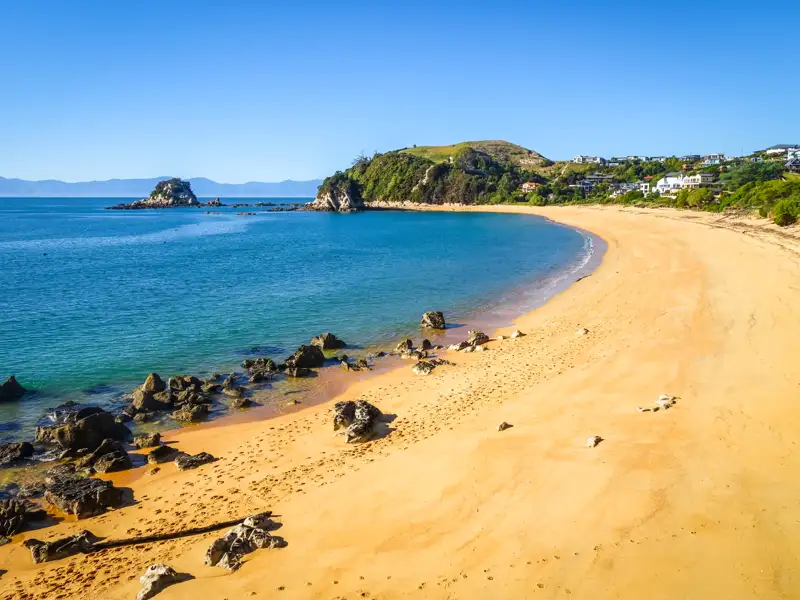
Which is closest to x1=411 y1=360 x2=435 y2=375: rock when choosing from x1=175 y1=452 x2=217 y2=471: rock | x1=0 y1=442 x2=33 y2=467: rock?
x1=175 y1=452 x2=217 y2=471: rock

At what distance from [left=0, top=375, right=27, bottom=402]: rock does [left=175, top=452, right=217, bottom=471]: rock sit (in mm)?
11717

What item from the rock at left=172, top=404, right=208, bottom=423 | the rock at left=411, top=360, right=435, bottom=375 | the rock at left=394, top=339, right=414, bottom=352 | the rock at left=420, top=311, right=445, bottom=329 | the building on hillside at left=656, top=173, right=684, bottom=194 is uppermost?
the building on hillside at left=656, top=173, right=684, bottom=194

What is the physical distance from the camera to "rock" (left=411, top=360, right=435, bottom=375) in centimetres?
2451

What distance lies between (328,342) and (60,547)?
17.8 meters

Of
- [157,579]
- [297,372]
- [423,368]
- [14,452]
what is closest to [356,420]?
[423,368]

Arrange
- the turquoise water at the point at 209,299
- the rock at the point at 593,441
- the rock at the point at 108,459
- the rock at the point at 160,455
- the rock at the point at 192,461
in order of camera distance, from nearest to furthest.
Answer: the rock at the point at 593,441 < the rock at the point at 192,461 < the rock at the point at 108,459 < the rock at the point at 160,455 < the turquoise water at the point at 209,299

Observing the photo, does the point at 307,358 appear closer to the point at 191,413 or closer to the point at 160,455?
the point at 191,413

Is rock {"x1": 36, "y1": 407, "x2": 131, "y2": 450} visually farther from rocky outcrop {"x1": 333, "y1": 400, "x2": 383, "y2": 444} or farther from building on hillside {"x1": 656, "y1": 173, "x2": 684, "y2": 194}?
building on hillside {"x1": 656, "y1": 173, "x2": 684, "y2": 194}

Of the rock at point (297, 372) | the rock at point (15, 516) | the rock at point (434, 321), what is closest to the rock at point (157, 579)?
the rock at point (15, 516)

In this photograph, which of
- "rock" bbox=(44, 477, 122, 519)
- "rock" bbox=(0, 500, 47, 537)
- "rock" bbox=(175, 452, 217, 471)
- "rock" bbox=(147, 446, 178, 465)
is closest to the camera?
"rock" bbox=(0, 500, 47, 537)

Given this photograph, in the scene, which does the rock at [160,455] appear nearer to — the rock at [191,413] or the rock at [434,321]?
the rock at [191,413]

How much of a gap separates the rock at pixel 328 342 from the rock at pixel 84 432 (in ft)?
38.8

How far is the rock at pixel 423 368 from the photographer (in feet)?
80.4

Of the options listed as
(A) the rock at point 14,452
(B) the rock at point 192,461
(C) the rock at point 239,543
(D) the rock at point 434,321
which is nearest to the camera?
(C) the rock at point 239,543
